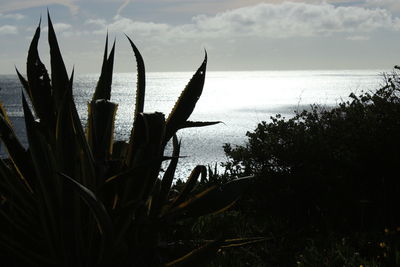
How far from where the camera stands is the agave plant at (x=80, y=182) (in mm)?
2457

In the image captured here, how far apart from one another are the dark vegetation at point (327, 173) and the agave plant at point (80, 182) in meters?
2.77

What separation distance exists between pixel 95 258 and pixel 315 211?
15.3 feet

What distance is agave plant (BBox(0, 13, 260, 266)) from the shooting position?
246 centimetres

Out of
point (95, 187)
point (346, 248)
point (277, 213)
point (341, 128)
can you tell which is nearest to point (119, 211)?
point (95, 187)

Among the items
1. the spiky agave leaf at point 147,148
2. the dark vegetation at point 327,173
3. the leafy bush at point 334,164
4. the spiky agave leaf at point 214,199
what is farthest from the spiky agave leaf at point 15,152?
the leafy bush at point 334,164

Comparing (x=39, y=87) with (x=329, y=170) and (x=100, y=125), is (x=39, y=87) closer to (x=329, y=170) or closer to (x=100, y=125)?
(x=100, y=125)

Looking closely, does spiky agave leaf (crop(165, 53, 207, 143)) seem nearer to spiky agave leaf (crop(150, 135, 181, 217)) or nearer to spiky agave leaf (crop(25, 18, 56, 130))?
spiky agave leaf (crop(150, 135, 181, 217))

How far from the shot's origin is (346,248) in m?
4.55

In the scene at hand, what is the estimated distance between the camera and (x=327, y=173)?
23.5ft

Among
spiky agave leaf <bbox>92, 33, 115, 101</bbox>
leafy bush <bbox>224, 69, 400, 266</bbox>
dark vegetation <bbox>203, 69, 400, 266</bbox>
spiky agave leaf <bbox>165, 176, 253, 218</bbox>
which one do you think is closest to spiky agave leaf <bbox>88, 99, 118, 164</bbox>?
spiky agave leaf <bbox>92, 33, 115, 101</bbox>

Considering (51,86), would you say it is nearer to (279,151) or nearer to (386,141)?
(279,151)

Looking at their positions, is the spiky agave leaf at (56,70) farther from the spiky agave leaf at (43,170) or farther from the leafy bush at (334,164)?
the leafy bush at (334,164)

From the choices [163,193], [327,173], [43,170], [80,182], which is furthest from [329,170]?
[43,170]

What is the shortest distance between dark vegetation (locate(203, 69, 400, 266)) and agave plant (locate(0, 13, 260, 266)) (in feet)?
9.09
